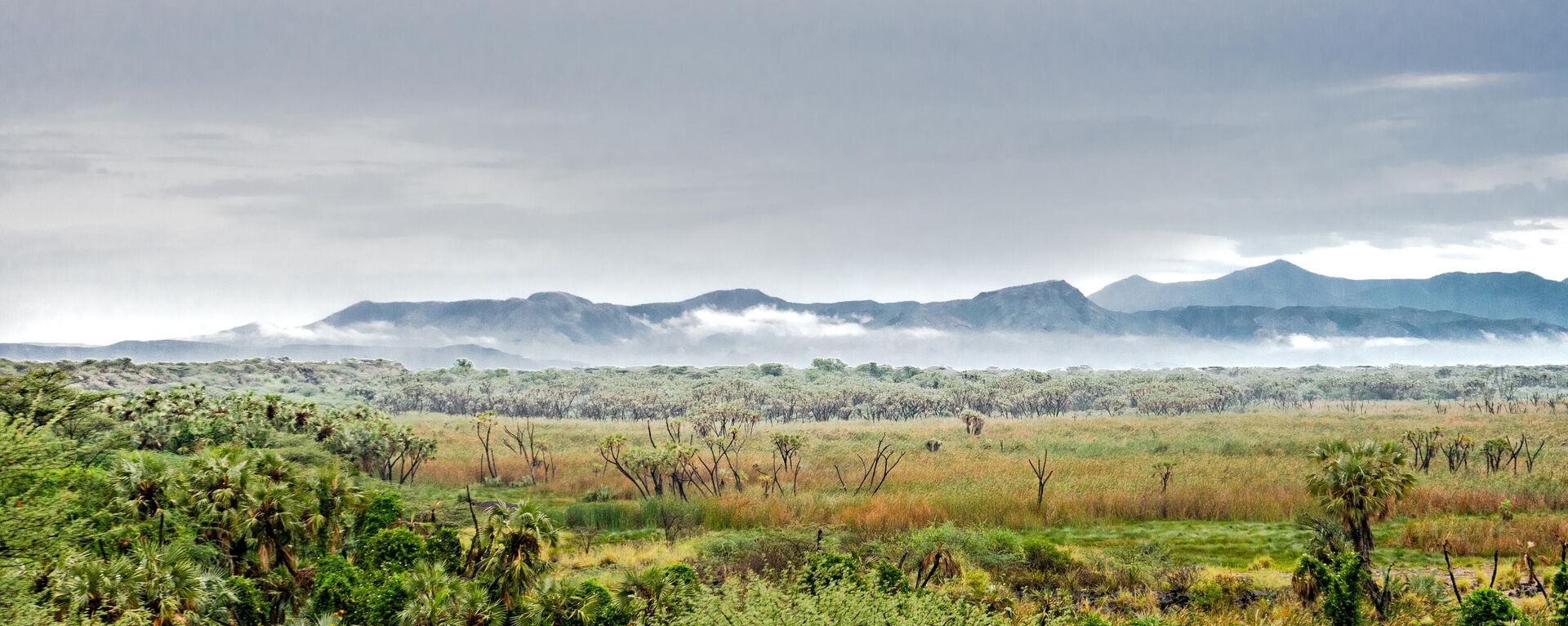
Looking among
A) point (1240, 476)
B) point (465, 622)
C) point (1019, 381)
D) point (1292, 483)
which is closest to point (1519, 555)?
point (1292, 483)

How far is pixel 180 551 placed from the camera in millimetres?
18141

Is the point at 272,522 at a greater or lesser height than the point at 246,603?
greater

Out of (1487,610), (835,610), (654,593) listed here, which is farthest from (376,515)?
(1487,610)

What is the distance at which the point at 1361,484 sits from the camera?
87.0 feet

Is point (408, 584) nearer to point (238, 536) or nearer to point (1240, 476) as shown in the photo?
point (238, 536)

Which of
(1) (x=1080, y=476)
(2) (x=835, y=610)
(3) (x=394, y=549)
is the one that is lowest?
(1) (x=1080, y=476)

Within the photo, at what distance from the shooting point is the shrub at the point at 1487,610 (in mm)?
18406

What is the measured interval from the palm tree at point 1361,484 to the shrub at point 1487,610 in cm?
713

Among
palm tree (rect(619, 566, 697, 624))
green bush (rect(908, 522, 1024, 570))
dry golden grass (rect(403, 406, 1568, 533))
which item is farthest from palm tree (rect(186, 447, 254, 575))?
dry golden grass (rect(403, 406, 1568, 533))

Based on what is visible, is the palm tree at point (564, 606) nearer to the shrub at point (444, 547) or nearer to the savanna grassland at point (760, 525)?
the savanna grassland at point (760, 525)

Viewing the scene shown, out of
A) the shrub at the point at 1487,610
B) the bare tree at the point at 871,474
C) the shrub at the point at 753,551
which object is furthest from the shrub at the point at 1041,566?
the bare tree at the point at 871,474

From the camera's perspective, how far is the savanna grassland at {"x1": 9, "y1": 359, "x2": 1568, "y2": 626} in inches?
756

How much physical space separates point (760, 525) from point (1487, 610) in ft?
85.0

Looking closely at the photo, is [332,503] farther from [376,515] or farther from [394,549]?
[394,549]
